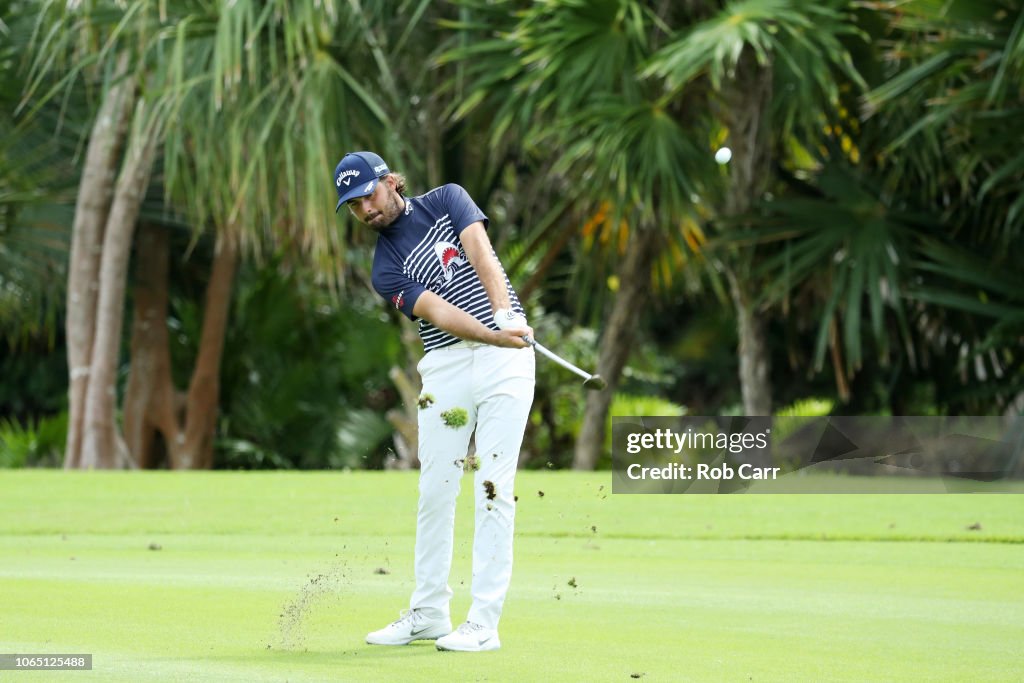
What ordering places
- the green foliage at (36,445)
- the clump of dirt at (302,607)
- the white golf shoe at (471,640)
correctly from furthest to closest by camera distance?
1. the green foliage at (36,445)
2. the clump of dirt at (302,607)
3. the white golf shoe at (471,640)

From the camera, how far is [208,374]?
17.1 metres

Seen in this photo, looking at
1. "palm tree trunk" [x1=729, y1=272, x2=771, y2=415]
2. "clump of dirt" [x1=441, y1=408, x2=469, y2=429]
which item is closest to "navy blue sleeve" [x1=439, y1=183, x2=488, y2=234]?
"clump of dirt" [x1=441, y1=408, x2=469, y2=429]

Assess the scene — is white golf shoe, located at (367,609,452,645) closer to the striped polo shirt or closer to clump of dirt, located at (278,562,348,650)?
clump of dirt, located at (278,562,348,650)

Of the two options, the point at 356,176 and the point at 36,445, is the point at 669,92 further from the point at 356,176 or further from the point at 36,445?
the point at 36,445

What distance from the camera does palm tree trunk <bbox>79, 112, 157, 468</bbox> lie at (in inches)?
581

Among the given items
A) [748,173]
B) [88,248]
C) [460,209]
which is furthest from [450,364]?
[88,248]

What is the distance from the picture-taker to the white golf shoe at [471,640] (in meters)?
4.65

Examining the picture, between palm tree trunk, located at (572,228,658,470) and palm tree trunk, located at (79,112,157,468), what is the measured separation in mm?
4571

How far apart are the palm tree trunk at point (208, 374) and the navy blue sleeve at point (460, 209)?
12282mm

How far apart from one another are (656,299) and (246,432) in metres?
5.24

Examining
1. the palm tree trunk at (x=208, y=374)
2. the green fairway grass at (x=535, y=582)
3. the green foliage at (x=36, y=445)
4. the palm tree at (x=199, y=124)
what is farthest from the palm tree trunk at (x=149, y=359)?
the green fairway grass at (x=535, y=582)

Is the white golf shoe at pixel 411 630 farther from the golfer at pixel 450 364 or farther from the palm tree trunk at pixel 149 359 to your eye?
the palm tree trunk at pixel 149 359

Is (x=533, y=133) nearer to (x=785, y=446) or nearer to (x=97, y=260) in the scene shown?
(x=785, y=446)

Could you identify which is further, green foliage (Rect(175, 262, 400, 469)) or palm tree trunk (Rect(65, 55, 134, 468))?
green foliage (Rect(175, 262, 400, 469))
